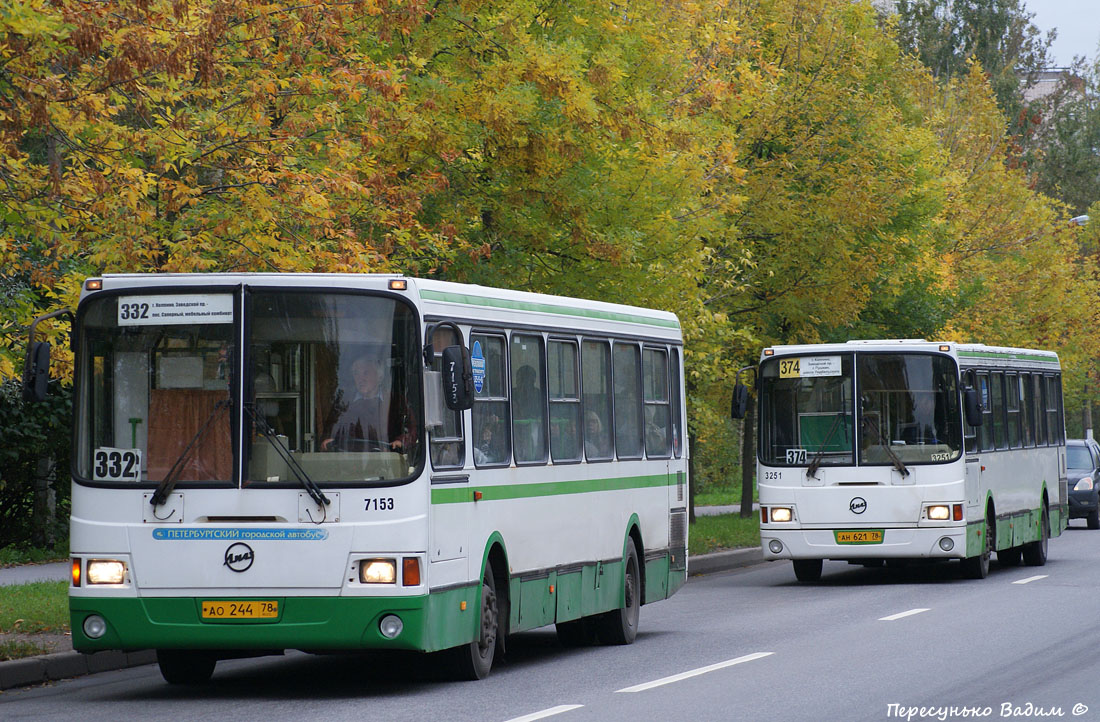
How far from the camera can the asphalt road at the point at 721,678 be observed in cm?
1118

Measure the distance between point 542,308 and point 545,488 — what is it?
4.49 feet

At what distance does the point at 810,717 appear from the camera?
10.7 metres

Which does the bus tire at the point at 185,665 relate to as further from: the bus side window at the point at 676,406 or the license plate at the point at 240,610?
the bus side window at the point at 676,406

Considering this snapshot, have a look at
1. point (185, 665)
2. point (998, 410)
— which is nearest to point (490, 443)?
point (185, 665)

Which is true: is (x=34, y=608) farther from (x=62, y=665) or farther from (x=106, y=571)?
(x=106, y=571)

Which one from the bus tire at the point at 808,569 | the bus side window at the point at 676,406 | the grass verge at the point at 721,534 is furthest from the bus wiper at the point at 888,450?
the grass verge at the point at 721,534

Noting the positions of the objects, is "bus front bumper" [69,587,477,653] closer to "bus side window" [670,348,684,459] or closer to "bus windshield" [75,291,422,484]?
"bus windshield" [75,291,422,484]

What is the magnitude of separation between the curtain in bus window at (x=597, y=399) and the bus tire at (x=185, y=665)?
3668mm

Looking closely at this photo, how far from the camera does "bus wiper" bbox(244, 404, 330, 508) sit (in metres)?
11.6

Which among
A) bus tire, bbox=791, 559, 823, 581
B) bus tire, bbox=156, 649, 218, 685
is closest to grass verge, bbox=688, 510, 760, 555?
bus tire, bbox=791, 559, 823, 581

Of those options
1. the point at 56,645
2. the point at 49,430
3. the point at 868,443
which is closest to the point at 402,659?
the point at 56,645

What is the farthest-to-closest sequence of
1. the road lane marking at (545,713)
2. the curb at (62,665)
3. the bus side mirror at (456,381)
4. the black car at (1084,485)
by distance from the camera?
the black car at (1084,485) < the curb at (62,665) < the bus side mirror at (456,381) < the road lane marking at (545,713)

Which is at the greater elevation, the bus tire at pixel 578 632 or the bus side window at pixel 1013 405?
the bus side window at pixel 1013 405

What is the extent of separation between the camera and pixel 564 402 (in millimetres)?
14750
